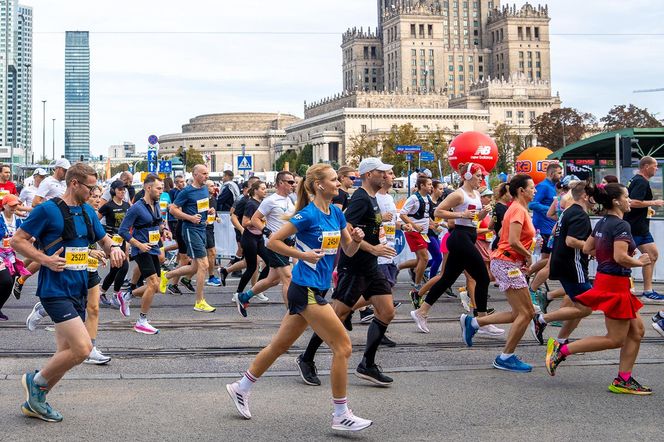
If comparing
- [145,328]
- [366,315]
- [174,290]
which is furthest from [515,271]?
[174,290]

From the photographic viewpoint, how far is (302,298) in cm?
622

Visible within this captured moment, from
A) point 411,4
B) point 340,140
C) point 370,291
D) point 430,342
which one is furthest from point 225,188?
point 411,4

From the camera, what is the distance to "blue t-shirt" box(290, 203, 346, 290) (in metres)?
6.32

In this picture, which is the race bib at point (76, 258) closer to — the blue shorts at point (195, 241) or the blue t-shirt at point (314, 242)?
the blue t-shirt at point (314, 242)

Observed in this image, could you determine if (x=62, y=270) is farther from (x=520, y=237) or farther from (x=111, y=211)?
(x=111, y=211)

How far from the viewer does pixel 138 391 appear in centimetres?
713

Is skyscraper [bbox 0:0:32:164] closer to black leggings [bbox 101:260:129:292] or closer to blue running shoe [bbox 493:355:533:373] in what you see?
black leggings [bbox 101:260:129:292]

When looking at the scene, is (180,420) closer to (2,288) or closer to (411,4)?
(2,288)

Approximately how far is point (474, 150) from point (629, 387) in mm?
18131

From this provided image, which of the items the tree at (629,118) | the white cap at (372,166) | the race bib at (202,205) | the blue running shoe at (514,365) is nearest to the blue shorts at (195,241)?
the race bib at (202,205)

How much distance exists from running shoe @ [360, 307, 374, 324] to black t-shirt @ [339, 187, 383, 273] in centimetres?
313

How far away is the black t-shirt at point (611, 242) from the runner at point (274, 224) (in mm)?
4484

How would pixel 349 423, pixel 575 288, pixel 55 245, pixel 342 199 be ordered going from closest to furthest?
pixel 349 423, pixel 55 245, pixel 575 288, pixel 342 199

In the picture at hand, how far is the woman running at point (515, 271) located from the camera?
26.1ft
